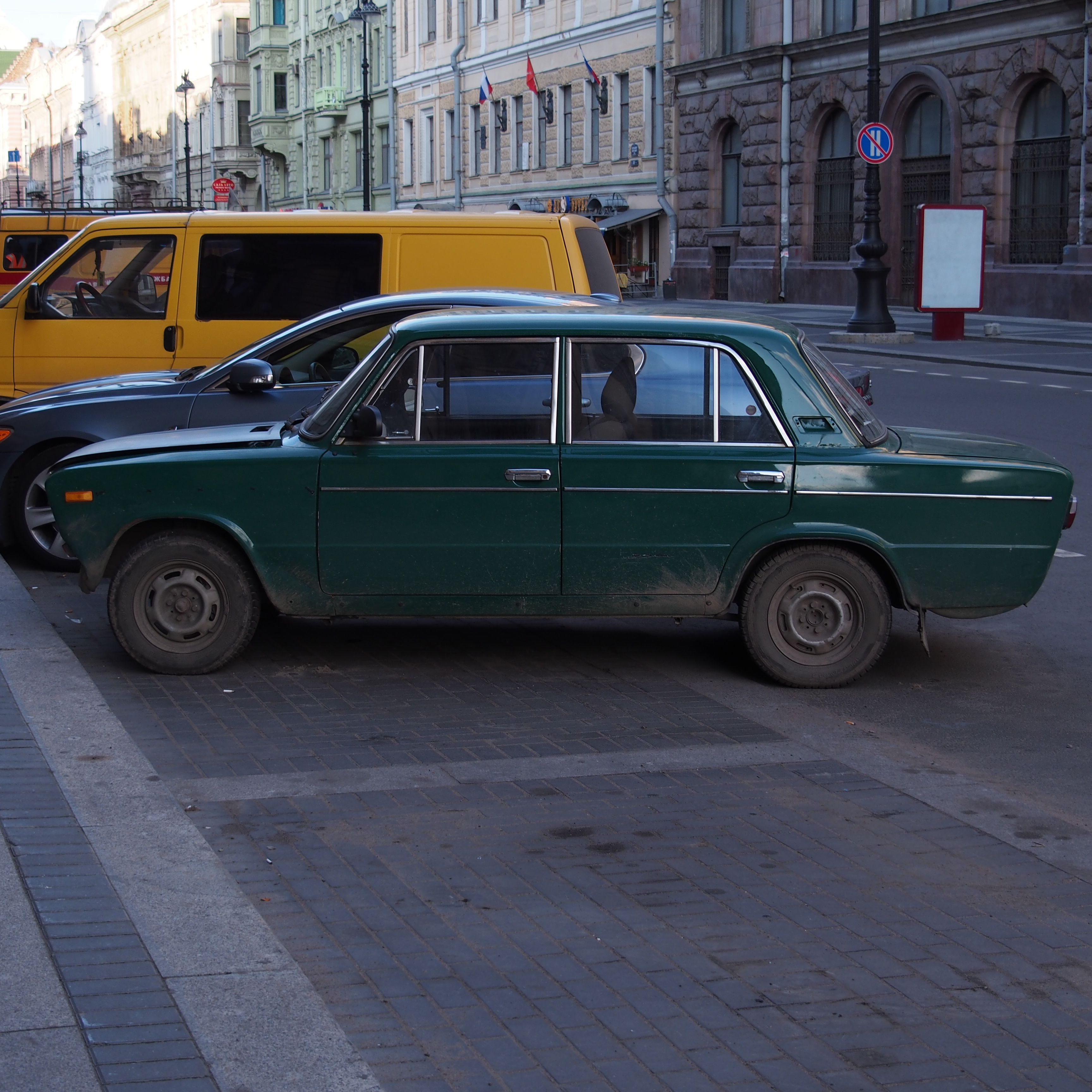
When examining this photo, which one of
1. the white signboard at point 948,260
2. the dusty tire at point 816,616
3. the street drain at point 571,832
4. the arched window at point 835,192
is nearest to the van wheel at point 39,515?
the dusty tire at point 816,616

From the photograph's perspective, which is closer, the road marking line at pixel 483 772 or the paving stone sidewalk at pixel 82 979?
the paving stone sidewalk at pixel 82 979

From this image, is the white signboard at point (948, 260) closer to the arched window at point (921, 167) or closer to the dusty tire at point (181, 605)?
the arched window at point (921, 167)

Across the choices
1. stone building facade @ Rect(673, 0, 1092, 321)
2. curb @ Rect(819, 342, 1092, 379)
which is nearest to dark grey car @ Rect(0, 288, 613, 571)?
curb @ Rect(819, 342, 1092, 379)

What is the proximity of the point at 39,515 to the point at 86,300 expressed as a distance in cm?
258

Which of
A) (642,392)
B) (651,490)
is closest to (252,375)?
(642,392)

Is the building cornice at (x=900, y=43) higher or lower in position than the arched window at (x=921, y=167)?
higher

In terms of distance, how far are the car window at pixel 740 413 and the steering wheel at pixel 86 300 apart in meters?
6.25

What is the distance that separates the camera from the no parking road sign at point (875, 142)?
2722cm

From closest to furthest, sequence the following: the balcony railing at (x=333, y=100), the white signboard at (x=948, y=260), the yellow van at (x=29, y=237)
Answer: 1. the yellow van at (x=29, y=237)
2. the white signboard at (x=948, y=260)
3. the balcony railing at (x=333, y=100)

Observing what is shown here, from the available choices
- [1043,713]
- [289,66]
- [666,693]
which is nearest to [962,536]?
[1043,713]

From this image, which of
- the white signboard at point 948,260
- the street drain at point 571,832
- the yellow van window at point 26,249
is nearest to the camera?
the street drain at point 571,832

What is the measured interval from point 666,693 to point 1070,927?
2727mm

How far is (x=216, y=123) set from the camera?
9106 centimetres

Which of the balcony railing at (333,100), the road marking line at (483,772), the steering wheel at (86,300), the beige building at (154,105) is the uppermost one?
the beige building at (154,105)
